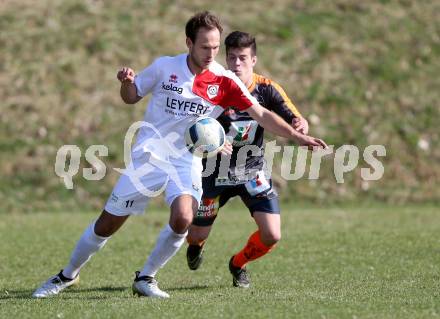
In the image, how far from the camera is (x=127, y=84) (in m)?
7.11

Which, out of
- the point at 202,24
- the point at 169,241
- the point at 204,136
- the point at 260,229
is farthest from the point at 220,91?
the point at 260,229

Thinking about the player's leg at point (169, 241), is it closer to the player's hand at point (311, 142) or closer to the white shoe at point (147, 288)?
the white shoe at point (147, 288)

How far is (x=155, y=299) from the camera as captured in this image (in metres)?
6.95

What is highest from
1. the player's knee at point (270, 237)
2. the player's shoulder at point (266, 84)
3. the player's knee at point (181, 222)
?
the player's shoulder at point (266, 84)

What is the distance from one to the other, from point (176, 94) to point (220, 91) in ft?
1.32

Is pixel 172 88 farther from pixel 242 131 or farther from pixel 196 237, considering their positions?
pixel 196 237

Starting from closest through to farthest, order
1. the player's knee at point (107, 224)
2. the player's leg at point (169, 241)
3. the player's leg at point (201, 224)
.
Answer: the player's leg at point (169, 241) → the player's knee at point (107, 224) → the player's leg at point (201, 224)

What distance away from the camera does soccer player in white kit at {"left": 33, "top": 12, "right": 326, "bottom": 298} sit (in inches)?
280

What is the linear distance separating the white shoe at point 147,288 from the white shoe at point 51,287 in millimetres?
691

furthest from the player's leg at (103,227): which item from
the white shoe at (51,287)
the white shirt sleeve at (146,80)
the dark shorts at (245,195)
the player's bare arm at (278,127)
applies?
the dark shorts at (245,195)

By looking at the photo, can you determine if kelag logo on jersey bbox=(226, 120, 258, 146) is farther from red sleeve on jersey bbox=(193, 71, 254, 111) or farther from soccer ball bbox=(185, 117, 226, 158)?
soccer ball bbox=(185, 117, 226, 158)

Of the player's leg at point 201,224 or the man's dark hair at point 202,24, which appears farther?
the player's leg at point 201,224

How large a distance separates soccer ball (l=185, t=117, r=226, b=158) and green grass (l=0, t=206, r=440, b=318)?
1237 mm

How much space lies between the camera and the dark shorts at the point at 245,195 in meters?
8.38
